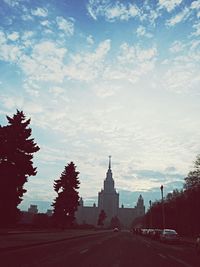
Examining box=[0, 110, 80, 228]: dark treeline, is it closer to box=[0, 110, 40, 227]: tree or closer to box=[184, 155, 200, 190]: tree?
box=[0, 110, 40, 227]: tree

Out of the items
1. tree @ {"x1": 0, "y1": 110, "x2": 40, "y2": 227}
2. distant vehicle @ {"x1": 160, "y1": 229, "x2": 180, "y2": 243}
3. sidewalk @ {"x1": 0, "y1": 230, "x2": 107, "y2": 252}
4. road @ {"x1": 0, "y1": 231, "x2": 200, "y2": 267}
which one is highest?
tree @ {"x1": 0, "y1": 110, "x2": 40, "y2": 227}

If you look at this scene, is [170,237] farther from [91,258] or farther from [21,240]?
[91,258]

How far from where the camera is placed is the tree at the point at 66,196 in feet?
225

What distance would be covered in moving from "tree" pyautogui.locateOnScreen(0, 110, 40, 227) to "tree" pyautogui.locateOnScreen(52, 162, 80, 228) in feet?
98.3

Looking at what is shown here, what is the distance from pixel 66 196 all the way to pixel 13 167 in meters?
32.7

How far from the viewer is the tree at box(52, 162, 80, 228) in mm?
68625

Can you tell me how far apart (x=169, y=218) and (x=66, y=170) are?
36589mm

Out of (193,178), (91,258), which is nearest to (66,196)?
(193,178)

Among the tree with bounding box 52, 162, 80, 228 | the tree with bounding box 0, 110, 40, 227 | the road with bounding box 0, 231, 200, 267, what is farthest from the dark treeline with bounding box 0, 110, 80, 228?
the tree with bounding box 52, 162, 80, 228

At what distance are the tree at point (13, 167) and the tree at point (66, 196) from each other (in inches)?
1179

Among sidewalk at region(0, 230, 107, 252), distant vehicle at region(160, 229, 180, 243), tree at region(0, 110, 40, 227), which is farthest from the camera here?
distant vehicle at region(160, 229, 180, 243)

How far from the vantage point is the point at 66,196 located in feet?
225

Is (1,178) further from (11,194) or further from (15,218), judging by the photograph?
(15,218)

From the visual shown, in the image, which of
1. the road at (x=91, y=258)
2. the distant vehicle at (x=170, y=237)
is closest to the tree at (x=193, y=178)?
the distant vehicle at (x=170, y=237)
